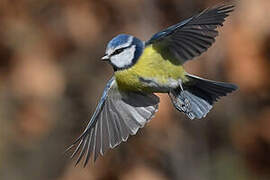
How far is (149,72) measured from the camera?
2.56 meters

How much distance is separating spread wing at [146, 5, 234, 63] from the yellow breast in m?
0.04

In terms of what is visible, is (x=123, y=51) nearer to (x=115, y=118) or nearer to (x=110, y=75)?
(x=115, y=118)

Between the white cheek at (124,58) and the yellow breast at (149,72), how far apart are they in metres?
0.02

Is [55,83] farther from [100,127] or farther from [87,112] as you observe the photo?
[100,127]

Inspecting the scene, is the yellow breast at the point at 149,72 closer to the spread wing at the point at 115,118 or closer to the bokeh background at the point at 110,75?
the spread wing at the point at 115,118

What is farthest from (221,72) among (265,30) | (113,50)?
(113,50)

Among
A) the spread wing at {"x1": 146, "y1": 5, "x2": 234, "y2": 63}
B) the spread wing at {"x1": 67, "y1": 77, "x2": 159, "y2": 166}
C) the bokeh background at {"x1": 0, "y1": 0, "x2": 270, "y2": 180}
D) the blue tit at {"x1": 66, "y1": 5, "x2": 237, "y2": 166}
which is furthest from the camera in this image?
the bokeh background at {"x1": 0, "y1": 0, "x2": 270, "y2": 180}

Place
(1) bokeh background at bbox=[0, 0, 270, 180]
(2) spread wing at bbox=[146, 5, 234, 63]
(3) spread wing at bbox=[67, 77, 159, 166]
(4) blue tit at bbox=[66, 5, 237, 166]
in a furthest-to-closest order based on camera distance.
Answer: (1) bokeh background at bbox=[0, 0, 270, 180] < (3) spread wing at bbox=[67, 77, 159, 166] < (4) blue tit at bbox=[66, 5, 237, 166] < (2) spread wing at bbox=[146, 5, 234, 63]

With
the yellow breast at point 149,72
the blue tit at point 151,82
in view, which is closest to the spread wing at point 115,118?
the blue tit at point 151,82

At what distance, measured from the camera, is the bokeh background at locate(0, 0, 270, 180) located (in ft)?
12.5

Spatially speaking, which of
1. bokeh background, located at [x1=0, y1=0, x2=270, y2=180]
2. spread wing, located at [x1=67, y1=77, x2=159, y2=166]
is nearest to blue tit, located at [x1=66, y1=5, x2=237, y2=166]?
spread wing, located at [x1=67, y1=77, x2=159, y2=166]

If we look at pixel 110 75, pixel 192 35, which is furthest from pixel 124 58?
pixel 110 75

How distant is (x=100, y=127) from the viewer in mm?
2807

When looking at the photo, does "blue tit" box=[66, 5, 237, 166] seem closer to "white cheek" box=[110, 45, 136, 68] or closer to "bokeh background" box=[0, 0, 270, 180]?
"white cheek" box=[110, 45, 136, 68]
